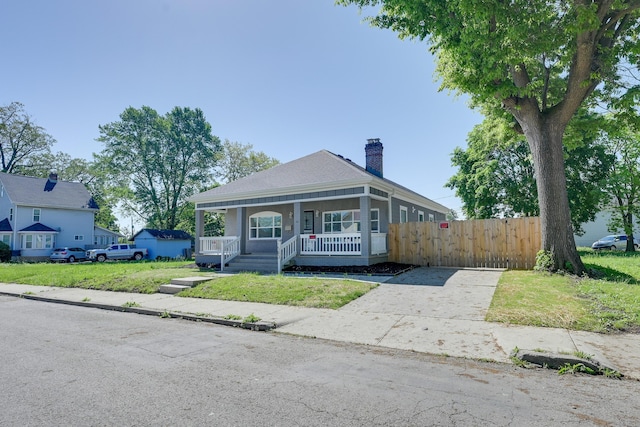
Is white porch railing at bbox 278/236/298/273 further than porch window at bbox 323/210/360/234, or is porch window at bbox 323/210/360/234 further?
porch window at bbox 323/210/360/234

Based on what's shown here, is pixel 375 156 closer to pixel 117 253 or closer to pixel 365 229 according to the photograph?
pixel 365 229

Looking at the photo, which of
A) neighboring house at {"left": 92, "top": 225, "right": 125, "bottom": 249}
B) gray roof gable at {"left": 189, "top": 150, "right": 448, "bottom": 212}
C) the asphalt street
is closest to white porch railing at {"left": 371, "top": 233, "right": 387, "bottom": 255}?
gray roof gable at {"left": 189, "top": 150, "right": 448, "bottom": 212}

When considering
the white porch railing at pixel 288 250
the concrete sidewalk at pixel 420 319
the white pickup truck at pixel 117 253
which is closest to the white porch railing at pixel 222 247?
the white porch railing at pixel 288 250

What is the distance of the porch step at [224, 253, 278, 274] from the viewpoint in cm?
1502

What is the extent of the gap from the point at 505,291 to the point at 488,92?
251 inches

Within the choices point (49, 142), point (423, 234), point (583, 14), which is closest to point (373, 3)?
point (583, 14)

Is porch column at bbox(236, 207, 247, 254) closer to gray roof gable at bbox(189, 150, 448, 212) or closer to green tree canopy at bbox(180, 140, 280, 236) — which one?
gray roof gable at bbox(189, 150, 448, 212)

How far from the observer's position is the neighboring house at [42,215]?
107 feet

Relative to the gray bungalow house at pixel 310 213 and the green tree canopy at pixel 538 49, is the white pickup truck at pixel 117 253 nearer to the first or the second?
the gray bungalow house at pixel 310 213

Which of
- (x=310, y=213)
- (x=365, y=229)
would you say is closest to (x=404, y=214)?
(x=310, y=213)

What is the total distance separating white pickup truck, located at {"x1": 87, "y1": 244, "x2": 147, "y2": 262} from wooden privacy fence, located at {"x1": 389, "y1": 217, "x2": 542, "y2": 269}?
27110 mm

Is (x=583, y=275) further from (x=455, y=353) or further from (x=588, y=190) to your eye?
(x=588, y=190)

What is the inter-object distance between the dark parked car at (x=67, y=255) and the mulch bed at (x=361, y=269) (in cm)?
2730

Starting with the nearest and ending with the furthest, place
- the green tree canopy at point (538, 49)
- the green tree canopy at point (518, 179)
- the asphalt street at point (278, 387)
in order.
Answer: the asphalt street at point (278, 387) < the green tree canopy at point (538, 49) < the green tree canopy at point (518, 179)
